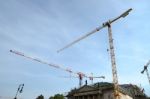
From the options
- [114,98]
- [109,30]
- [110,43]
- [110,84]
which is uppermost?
[109,30]

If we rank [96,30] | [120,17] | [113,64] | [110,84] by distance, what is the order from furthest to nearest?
[96,30]
[120,17]
[113,64]
[110,84]

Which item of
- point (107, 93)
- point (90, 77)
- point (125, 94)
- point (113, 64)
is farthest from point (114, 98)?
point (90, 77)

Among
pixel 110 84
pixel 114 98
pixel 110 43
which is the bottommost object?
pixel 114 98

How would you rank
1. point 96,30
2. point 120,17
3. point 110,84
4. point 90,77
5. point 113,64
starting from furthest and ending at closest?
point 90,77 < point 96,30 < point 120,17 < point 113,64 < point 110,84


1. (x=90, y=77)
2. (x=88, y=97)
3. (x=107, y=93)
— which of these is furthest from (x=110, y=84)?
(x=90, y=77)

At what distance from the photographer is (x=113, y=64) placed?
57.5 m

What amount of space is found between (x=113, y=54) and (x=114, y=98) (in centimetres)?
1467

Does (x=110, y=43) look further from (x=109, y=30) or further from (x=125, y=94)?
(x=125, y=94)

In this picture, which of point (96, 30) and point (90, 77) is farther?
point (90, 77)

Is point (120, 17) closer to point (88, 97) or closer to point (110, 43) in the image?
point (110, 43)

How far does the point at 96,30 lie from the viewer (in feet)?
225

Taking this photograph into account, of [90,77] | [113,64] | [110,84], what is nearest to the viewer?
[110,84]

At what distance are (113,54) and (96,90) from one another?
12.6 meters

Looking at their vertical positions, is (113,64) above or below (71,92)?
above
